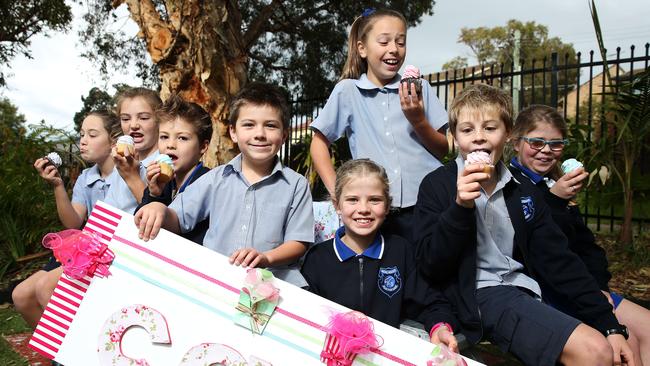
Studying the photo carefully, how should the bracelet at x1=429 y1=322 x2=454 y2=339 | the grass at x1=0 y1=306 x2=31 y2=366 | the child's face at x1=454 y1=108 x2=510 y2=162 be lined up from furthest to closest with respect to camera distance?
1. the grass at x1=0 y1=306 x2=31 y2=366
2. the child's face at x1=454 y1=108 x2=510 y2=162
3. the bracelet at x1=429 y1=322 x2=454 y2=339

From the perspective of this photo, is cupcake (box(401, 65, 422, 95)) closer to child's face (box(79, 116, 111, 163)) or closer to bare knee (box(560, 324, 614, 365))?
bare knee (box(560, 324, 614, 365))

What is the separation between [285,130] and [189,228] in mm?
686

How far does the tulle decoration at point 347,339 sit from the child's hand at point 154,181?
1099mm

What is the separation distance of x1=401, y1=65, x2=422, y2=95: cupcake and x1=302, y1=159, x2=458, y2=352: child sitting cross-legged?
18.8 inches

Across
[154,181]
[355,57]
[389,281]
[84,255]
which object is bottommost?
[389,281]

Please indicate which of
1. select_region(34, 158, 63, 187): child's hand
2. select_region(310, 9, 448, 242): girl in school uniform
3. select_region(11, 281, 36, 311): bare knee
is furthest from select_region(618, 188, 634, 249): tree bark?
select_region(11, 281, 36, 311): bare knee

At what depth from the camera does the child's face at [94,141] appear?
3.48 meters

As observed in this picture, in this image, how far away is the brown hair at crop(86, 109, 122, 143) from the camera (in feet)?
11.5

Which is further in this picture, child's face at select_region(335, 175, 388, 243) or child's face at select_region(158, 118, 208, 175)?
child's face at select_region(158, 118, 208, 175)

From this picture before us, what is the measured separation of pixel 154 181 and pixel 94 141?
3.79 ft

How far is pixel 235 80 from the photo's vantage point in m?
6.05

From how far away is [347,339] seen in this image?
198cm

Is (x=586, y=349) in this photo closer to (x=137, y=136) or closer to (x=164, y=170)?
(x=164, y=170)

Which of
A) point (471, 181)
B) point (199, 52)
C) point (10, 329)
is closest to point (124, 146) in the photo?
point (471, 181)
